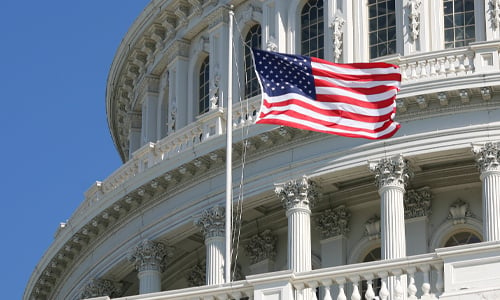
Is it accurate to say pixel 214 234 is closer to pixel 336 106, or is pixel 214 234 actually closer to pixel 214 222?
pixel 214 222

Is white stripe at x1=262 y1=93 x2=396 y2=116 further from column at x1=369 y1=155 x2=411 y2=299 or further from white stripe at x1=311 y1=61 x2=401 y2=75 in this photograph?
column at x1=369 y1=155 x2=411 y2=299

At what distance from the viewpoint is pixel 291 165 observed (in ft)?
180

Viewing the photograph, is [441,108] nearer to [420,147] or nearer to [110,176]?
[420,147]

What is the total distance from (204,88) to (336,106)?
17.1 meters

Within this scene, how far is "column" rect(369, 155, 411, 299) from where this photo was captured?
5212 cm

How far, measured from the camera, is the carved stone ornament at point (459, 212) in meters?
54.5

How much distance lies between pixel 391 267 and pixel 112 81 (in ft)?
106

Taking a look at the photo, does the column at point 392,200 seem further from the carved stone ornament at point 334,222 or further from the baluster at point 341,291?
the baluster at point 341,291

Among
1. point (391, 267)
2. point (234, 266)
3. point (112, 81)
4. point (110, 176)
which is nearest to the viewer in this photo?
point (391, 267)

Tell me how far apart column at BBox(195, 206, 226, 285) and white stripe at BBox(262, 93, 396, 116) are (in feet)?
37.1

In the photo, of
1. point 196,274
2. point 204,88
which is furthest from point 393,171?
point 204,88

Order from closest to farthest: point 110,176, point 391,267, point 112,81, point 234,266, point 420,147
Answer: point 391,267 → point 420,147 → point 234,266 → point 110,176 → point 112,81

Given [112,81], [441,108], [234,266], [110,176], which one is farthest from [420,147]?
[112,81]

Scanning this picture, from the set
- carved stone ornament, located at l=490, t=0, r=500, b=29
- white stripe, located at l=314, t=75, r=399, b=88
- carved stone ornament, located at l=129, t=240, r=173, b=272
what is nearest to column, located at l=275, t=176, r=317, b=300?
carved stone ornament, located at l=129, t=240, r=173, b=272
